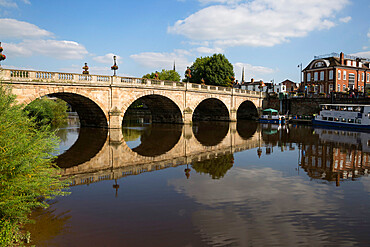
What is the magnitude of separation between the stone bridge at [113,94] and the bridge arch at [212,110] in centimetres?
20

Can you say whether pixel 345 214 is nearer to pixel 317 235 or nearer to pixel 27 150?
pixel 317 235

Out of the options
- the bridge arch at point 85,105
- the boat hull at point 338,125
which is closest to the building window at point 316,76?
the boat hull at point 338,125

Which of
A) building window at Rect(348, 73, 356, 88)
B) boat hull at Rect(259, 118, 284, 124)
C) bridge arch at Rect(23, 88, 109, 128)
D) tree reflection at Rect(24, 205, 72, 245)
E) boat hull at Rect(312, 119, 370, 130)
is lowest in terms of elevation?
tree reflection at Rect(24, 205, 72, 245)

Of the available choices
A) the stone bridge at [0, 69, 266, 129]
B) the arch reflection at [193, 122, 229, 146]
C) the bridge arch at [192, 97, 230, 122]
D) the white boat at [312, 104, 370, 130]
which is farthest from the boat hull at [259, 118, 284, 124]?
the arch reflection at [193, 122, 229, 146]

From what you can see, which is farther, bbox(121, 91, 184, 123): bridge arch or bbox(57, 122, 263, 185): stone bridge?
bbox(121, 91, 184, 123): bridge arch

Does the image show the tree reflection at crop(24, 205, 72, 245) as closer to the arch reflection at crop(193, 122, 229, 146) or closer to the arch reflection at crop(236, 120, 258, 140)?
the arch reflection at crop(193, 122, 229, 146)

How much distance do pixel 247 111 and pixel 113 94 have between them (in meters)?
35.7

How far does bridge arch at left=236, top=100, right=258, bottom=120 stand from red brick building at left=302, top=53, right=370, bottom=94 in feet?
41.4

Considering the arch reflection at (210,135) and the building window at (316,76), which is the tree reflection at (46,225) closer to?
the arch reflection at (210,135)

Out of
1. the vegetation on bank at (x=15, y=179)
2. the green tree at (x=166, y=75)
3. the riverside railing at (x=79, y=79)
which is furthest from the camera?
the green tree at (x=166, y=75)

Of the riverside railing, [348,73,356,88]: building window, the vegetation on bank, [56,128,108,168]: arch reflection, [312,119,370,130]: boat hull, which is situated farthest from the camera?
[348,73,356,88]: building window

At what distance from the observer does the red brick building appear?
57.2 meters

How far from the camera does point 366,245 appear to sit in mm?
5992

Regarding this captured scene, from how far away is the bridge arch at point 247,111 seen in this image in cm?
5521
